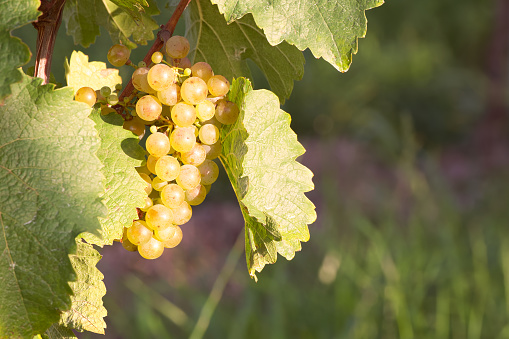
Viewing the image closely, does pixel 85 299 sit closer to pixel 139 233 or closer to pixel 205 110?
pixel 139 233

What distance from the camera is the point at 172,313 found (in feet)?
6.77

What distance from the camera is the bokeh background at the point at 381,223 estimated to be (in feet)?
6.49

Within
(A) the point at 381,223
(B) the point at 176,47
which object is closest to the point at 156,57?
(B) the point at 176,47

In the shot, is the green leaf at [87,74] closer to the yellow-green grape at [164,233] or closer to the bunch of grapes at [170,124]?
the bunch of grapes at [170,124]

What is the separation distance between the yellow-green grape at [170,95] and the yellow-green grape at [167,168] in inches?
1.9

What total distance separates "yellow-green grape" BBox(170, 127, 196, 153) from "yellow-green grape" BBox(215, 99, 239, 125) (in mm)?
28

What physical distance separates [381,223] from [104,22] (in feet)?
8.23

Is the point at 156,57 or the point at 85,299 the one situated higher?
the point at 156,57

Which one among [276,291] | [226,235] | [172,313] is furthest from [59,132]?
[226,235]

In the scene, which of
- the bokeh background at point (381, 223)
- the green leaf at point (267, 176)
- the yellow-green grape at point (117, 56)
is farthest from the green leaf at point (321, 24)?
the bokeh background at point (381, 223)

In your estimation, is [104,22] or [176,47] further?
[104,22]

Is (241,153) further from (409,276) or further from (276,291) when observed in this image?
(409,276)

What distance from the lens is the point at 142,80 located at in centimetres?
48

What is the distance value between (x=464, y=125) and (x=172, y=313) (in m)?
5.42
